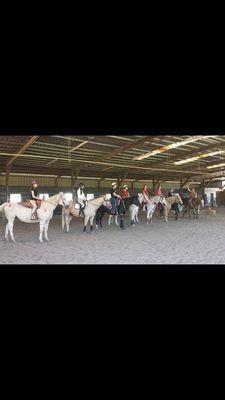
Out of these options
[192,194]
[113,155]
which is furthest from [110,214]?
[192,194]

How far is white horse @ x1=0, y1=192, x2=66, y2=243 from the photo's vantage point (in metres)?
4.68

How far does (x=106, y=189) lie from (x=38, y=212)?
1809 mm

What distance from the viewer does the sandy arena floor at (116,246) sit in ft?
14.0

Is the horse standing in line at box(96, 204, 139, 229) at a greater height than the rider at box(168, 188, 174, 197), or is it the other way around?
the rider at box(168, 188, 174, 197)

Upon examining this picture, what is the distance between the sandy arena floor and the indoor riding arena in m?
0.02

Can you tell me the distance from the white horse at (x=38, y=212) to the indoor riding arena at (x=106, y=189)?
2 centimetres

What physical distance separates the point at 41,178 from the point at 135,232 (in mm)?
2691

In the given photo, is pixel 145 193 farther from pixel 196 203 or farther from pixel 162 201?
pixel 196 203

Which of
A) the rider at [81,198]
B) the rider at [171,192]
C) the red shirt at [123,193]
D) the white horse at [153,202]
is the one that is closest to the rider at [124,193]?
the red shirt at [123,193]

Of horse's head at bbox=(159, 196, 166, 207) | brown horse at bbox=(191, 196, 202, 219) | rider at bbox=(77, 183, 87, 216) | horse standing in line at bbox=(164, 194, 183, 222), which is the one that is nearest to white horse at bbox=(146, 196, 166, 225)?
horse's head at bbox=(159, 196, 166, 207)

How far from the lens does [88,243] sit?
208 inches

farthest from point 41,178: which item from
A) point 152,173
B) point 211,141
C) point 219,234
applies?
point 219,234

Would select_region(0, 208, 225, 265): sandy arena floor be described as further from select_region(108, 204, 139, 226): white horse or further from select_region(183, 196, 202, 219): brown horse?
select_region(183, 196, 202, 219): brown horse
